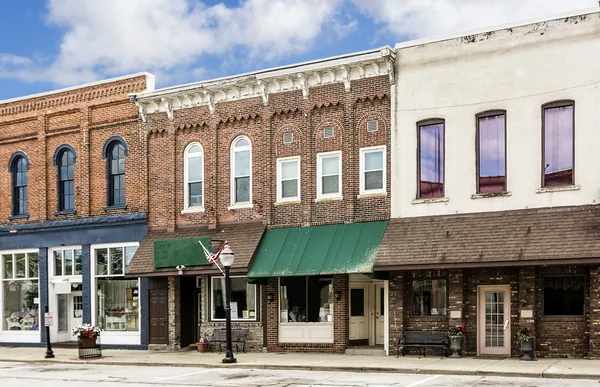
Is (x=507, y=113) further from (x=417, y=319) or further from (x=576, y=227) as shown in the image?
(x=417, y=319)

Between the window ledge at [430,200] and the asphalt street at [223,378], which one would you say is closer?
the asphalt street at [223,378]

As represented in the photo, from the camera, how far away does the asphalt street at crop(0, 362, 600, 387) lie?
18.5 metres

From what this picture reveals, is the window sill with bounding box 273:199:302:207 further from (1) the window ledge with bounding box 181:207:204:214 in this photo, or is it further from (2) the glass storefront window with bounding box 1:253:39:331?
(2) the glass storefront window with bounding box 1:253:39:331

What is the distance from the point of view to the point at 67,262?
108 feet

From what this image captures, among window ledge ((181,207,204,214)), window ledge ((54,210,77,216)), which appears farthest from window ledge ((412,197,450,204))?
window ledge ((54,210,77,216))

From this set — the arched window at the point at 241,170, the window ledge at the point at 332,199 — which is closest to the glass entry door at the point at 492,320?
the window ledge at the point at 332,199

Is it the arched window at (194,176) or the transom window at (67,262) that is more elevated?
the arched window at (194,176)

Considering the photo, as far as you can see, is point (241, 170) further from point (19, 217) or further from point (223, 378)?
point (19, 217)

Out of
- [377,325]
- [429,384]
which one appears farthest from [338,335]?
[429,384]

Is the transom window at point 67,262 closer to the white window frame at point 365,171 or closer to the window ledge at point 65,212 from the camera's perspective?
the window ledge at point 65,212

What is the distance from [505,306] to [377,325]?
15.2 feet

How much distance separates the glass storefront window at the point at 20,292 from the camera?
33875 mm

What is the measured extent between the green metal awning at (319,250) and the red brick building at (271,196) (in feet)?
0.14

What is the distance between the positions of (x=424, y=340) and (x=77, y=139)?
16.0m
